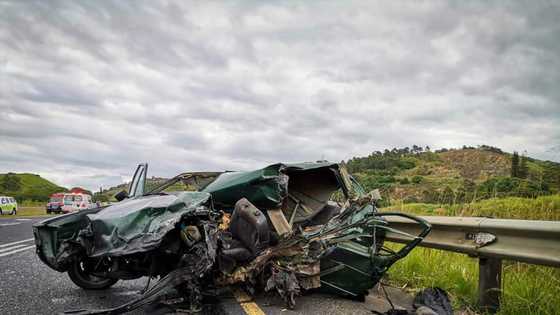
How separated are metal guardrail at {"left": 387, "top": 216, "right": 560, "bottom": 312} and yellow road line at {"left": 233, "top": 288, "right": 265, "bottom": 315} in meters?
1.94

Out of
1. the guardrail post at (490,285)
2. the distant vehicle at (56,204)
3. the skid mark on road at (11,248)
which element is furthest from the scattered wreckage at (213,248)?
the distant vehicle at (56,204)

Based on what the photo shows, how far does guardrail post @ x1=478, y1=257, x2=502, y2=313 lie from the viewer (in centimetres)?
328

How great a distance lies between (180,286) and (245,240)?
753mm

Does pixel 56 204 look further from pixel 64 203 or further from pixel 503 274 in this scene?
pixel 503 274

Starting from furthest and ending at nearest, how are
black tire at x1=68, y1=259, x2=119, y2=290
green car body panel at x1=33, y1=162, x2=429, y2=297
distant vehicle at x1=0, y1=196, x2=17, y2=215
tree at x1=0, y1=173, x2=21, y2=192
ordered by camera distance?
tree at x1=0, y1=173, x2=21, y2=192 < distant vehicle at x1=0, y1=196, x2=17, y2=215 < black tire at x1=68, y1=259, x2=119, y2=290 < green car body panel at x1=33, y1=162, x2=429, y2=297

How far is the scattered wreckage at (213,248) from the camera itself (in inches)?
130

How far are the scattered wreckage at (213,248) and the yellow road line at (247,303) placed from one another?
0.10 m

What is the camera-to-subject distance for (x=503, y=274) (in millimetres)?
3900

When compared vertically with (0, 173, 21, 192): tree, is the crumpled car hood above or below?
above

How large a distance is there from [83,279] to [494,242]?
4232 mm

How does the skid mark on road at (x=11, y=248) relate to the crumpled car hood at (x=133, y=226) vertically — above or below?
below

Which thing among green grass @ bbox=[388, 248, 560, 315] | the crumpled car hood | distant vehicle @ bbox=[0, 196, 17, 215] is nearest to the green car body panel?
the crumpled car hood

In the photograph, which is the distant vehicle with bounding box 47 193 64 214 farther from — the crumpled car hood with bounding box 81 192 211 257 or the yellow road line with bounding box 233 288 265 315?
the yellow road line with bounding box 233 288 265 315

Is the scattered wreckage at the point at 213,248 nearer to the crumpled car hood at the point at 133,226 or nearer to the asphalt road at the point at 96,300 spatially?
the crumpled car hood at the point at 133,226
